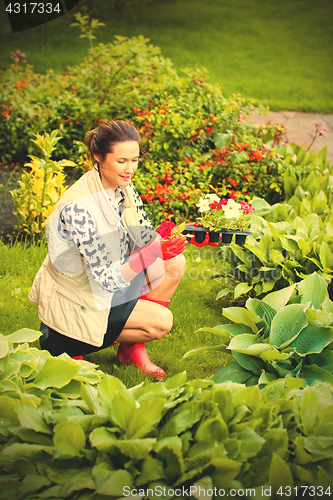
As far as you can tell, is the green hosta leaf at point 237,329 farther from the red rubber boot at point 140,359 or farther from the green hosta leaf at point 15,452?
the green hosta leaf at point 15,452

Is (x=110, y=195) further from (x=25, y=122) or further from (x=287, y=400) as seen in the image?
(x=25, y=122)

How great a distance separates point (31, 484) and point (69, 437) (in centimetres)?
16

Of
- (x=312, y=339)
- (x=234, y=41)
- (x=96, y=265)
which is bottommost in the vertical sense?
(x=312, y=339)

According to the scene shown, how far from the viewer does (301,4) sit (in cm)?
1440

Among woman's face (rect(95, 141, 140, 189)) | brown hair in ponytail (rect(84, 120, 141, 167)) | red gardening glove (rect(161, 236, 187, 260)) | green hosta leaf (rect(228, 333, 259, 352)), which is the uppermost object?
brown hair in ponytail (rect(84, 120, 141, 167))

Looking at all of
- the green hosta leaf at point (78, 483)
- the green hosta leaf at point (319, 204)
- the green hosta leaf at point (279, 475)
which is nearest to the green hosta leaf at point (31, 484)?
the green hosta leaf at point (78, 483)

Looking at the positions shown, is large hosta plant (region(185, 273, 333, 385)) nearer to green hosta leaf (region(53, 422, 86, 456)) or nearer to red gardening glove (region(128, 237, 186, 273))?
red gardening glove (region(128, 237, 186, 273))

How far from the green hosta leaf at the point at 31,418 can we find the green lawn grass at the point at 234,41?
27.6ft

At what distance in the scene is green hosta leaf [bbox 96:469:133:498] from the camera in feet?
3.81

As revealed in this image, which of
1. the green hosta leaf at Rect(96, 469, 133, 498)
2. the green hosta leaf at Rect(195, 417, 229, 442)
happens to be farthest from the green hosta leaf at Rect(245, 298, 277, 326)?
the green hosta leaf at Rect(96, 469, 133, 498)

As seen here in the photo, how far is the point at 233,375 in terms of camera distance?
2.09 m

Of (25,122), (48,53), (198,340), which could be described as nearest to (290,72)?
(48,53)

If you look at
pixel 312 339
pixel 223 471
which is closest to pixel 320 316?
pixel 312 339

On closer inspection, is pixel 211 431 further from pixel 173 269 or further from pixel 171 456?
pixel 173 269
